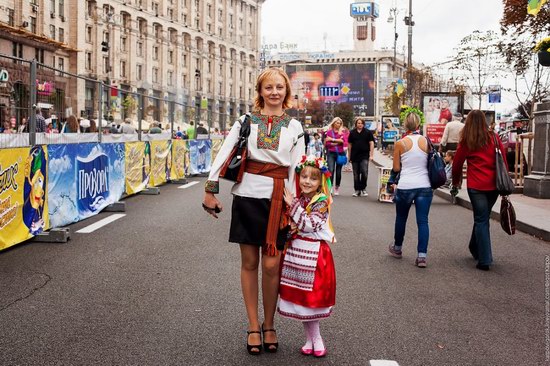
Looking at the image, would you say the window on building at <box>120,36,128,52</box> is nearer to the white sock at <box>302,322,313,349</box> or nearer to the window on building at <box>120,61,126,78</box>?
the window on building at <box>120,61,126,78</box>

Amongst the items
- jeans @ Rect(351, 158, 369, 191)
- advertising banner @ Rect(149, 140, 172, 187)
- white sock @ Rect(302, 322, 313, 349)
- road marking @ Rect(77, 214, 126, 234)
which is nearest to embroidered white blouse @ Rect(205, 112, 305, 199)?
white sock @ Rect(302, 322, 313, 349)

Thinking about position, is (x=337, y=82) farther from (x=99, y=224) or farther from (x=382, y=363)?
(x=382, y=363)

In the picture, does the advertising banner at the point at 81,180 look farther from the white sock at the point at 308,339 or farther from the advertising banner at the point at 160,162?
the white sock at the point at 308,339

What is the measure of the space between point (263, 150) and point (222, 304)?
5.54 ft

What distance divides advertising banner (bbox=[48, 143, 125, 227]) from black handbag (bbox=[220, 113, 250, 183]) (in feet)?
17.3

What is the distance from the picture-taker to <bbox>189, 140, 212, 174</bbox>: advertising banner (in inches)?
835

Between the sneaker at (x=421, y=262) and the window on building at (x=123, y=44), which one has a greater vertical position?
the window on building at (x=123, y=44)

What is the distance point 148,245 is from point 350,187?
11610 millimetres

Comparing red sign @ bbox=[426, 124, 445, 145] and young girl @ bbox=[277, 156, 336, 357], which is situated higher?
red sign @ bbox=[426, 124, 445, 145]

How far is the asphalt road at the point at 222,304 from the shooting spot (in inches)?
173

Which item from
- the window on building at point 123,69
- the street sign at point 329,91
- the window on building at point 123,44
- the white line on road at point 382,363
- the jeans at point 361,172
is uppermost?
the window on building at point 123,44

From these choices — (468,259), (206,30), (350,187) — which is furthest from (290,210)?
(206,30)

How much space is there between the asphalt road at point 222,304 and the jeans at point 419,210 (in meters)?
0.28

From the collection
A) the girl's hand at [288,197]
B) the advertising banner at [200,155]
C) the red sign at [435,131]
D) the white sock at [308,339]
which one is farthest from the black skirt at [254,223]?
the red sign at [435,131]
